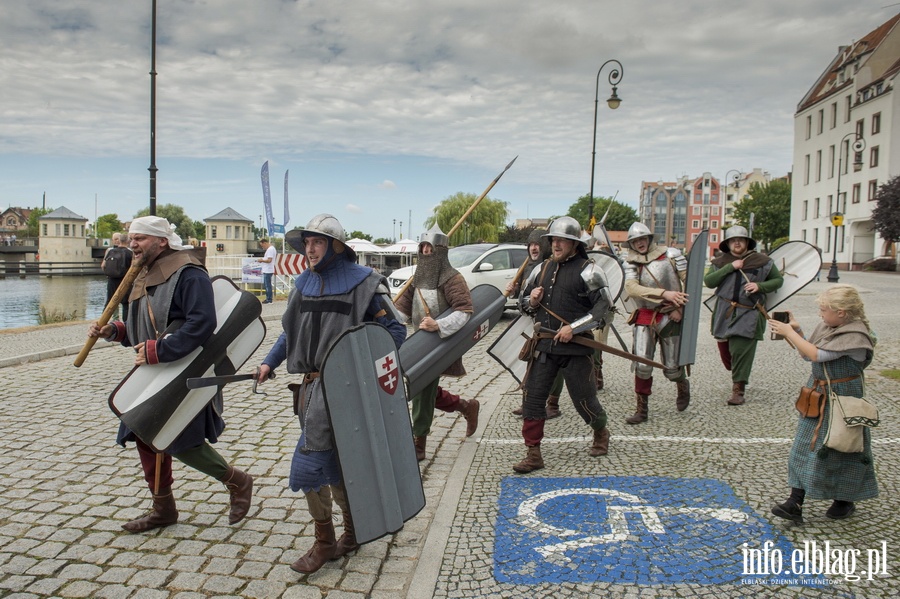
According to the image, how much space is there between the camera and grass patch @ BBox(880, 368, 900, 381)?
773cm

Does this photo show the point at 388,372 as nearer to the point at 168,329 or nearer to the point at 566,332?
the point at 168,329

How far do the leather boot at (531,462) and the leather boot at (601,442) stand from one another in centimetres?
50

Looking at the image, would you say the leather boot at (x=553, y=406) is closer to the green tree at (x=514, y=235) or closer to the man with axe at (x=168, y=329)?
→ the man with axe at (x=168, y=329)

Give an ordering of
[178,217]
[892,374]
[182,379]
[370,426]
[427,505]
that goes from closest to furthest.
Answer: [370,426]
[182,379]
[427,505]
[892,374]
[178,217]

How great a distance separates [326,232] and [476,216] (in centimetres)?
5740

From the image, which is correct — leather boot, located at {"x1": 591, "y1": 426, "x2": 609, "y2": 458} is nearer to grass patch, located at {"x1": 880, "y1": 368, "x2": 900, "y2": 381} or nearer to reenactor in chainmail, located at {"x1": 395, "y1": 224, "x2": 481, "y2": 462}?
reenactor in chainmail, located at {"x1": 395, "y1": 224, "x2": 481, "y2": 462}

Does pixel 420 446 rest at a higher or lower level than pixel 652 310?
lower

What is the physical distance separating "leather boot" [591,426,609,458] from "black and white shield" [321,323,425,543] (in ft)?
7.17

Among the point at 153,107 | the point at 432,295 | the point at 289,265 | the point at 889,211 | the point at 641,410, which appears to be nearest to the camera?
the point at 432,295

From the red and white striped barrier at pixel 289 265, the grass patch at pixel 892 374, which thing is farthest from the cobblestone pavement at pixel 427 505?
the red and white striped barrier at pixel 289 265

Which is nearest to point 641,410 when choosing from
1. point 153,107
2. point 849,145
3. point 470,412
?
point 470,412

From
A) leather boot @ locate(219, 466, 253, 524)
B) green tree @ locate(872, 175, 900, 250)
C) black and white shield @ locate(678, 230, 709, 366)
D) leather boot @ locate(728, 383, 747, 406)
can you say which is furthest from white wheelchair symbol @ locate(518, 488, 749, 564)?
green tree @ locate(872, 175, 900, 250)

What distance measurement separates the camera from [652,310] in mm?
6332

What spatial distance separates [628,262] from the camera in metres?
6.63
